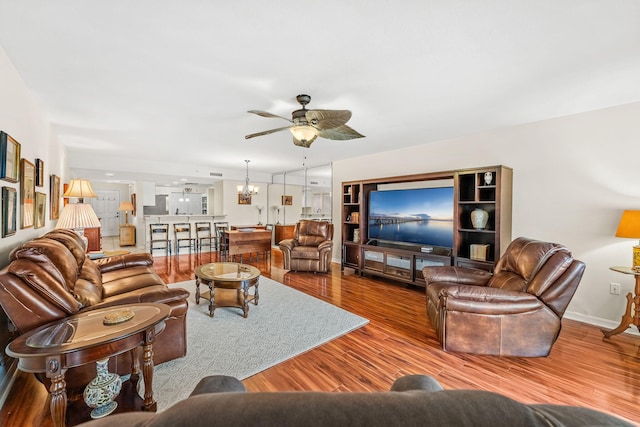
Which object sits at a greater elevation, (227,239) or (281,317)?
(227,239)

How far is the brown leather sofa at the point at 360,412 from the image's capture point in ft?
1.40

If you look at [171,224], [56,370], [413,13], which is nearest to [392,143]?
[413,13]

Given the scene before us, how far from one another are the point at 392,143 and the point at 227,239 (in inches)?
175

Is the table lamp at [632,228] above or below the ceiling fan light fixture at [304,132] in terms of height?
below

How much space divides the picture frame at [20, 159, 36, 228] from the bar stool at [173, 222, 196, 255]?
4.43 meters

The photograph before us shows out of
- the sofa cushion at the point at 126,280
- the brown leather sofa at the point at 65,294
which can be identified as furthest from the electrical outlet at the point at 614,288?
the sofa cushion at the point at 126,280

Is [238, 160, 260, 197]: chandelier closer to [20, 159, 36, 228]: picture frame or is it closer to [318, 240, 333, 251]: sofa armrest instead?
[318, 240, 333, 251]: sofa armrest

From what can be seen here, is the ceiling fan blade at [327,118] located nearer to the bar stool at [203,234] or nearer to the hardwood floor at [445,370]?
the hardwood floor at [445,370]

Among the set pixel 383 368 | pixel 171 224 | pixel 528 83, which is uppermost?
pixel 528 83

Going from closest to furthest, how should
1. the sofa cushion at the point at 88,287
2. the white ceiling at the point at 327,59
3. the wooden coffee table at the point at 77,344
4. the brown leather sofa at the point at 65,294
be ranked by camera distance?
the wooden coffee table at the point at 77,344
the brown leather sofa at the point at 65,294
the white ceiling at the point at 327,59
the sofa cushion at the point at 88,287

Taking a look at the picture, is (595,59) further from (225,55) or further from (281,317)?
(281,317)

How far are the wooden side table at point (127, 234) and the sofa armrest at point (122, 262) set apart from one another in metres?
6.23

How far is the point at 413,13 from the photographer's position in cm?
167

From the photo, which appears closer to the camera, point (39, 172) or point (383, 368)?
point (383, 368)
